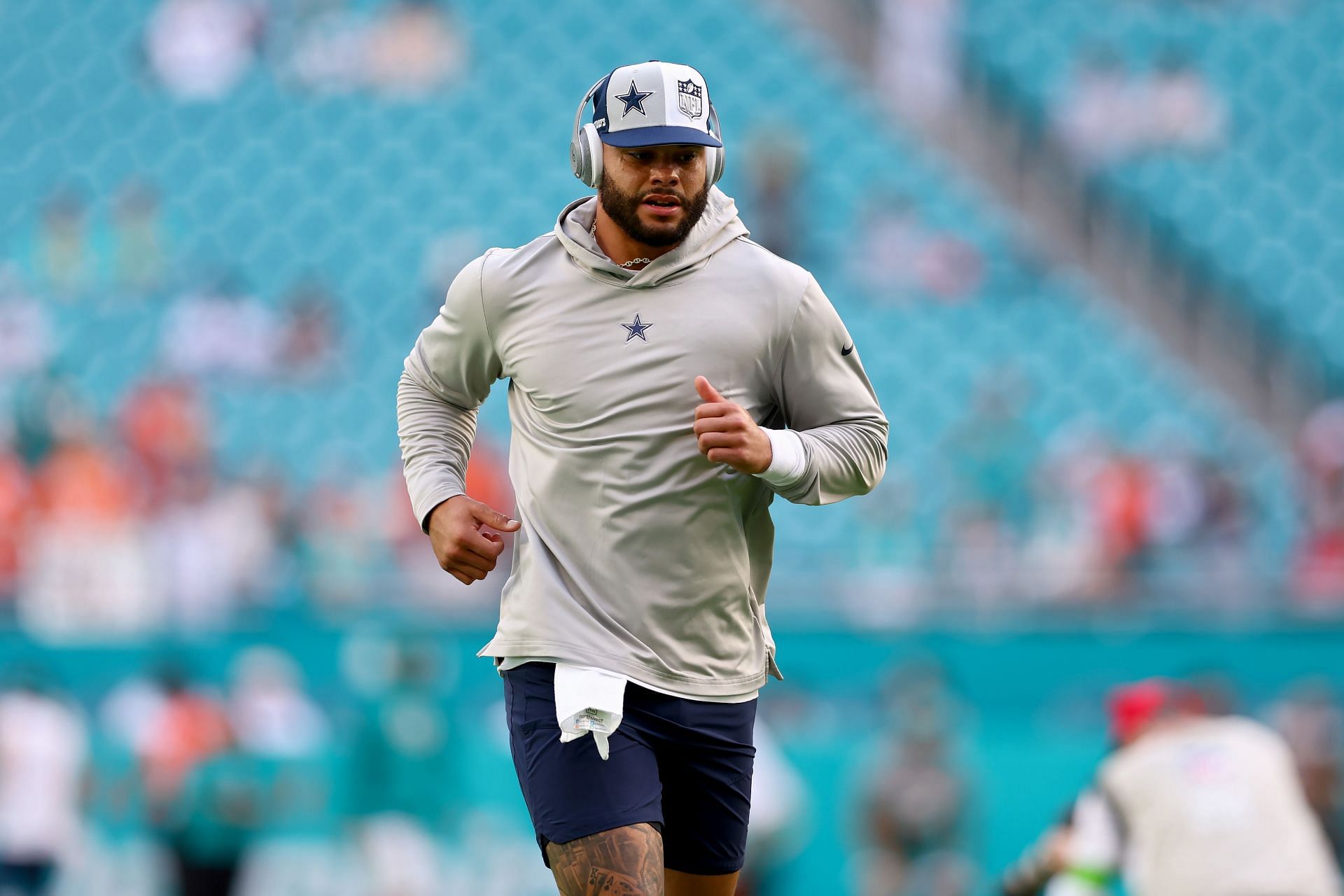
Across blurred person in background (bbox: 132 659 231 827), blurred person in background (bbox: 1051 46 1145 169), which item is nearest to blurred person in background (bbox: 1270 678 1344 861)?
blurred person in background (bbox: 132 659 231 827)

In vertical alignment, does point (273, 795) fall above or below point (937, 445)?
below

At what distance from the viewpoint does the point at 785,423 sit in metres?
3.88

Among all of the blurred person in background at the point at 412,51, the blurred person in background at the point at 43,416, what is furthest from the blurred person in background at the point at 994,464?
the blurred person in background at the point at 412,51

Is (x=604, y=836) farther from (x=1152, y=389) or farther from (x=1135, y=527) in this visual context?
(x=1152, y=389)

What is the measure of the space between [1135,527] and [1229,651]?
1365 millimetres

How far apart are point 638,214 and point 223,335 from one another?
1134cm

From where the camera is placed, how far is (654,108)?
3.62m

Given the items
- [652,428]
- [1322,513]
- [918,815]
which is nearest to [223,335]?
[918,815]

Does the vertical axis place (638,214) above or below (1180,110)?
below

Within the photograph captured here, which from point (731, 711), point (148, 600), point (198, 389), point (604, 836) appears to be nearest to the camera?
point (604, 836)

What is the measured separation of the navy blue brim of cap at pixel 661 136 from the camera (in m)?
3.60

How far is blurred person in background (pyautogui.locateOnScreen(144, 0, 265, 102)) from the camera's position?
17.0 meters

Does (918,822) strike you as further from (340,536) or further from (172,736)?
(340,536)

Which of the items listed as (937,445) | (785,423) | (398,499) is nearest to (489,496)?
(398,499)
